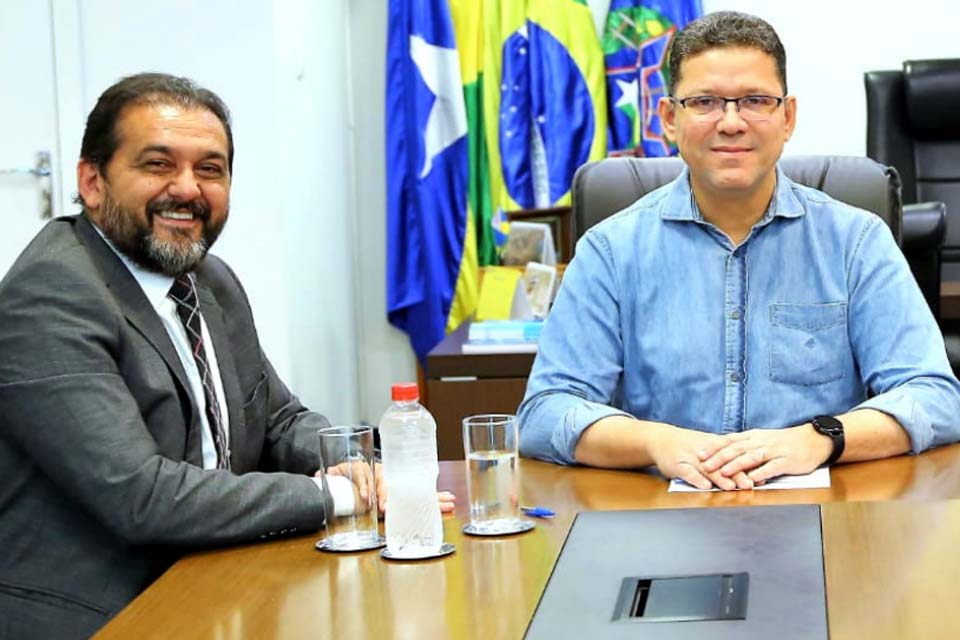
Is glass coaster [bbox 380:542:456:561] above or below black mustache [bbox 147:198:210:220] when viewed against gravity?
below

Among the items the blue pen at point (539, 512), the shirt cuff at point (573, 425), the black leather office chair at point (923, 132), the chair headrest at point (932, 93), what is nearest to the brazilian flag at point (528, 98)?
the black leather office chair at point (923, 132)

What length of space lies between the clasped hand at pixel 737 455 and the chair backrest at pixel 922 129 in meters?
2.61

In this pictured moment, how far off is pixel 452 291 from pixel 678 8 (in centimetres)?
131

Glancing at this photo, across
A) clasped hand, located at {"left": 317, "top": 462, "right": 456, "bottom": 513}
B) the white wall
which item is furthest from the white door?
clasped hand, located at {"left": 317, "top": 462, "right": 456, "bottom": 513}

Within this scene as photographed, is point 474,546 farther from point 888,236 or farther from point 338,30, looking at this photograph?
point 338,30

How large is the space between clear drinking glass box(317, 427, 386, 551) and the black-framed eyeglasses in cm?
77

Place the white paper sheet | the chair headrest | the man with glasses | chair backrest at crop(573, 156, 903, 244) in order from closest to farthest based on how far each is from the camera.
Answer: the white paper sheet < the man with glasses < chair backrest at crop(573, 156, 903, 244) < the chair headrest

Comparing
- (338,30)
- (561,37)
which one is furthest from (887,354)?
(338,30)

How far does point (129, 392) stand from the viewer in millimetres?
1579

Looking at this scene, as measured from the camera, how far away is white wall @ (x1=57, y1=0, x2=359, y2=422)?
3879 mm

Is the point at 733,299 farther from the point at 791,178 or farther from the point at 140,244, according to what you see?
the point at 140,244

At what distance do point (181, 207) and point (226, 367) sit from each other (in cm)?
23

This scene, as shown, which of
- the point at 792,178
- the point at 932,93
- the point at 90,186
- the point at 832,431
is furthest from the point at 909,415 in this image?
the point at 932,93

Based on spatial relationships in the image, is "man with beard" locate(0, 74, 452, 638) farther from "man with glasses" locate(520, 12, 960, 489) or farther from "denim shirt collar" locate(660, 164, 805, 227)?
"denim shirt collar" locate(660, 164, 805, 227)
